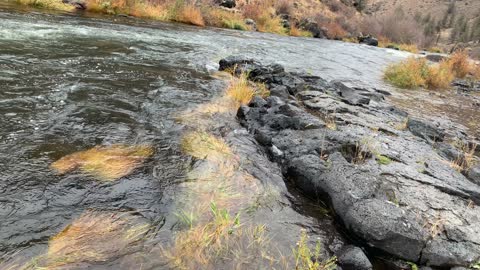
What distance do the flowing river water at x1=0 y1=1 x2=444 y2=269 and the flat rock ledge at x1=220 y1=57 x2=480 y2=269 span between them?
0.40 metres

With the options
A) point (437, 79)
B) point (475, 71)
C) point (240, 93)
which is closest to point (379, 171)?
point (240, 93)

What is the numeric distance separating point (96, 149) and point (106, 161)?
0.35 m

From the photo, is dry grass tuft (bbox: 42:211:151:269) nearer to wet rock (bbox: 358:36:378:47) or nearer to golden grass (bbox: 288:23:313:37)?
golden grass (bbox: 288:23:313:37)

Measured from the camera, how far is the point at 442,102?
11.0 m

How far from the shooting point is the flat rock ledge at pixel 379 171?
11.6 ft

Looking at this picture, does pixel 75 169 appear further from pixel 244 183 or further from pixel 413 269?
pixel 413 269

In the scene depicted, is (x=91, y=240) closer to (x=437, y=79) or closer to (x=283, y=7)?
(x=437, y=79)

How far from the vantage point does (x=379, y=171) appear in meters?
4.79

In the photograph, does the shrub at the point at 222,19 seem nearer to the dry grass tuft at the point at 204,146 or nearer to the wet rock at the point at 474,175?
the dry grass tuft at the point at 204,146

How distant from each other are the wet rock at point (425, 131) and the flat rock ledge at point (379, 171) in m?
0.02

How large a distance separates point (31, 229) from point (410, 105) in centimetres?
946

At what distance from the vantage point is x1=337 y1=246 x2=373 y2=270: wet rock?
3.20 meters

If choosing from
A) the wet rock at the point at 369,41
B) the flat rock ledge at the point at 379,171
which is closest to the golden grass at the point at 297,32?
the wet rock at the point at 369,41

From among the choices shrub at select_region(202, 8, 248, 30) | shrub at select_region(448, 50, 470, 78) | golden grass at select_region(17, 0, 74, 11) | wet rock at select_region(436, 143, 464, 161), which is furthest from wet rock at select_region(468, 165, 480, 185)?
shrub at select_region(202, 8, 248, 30)
